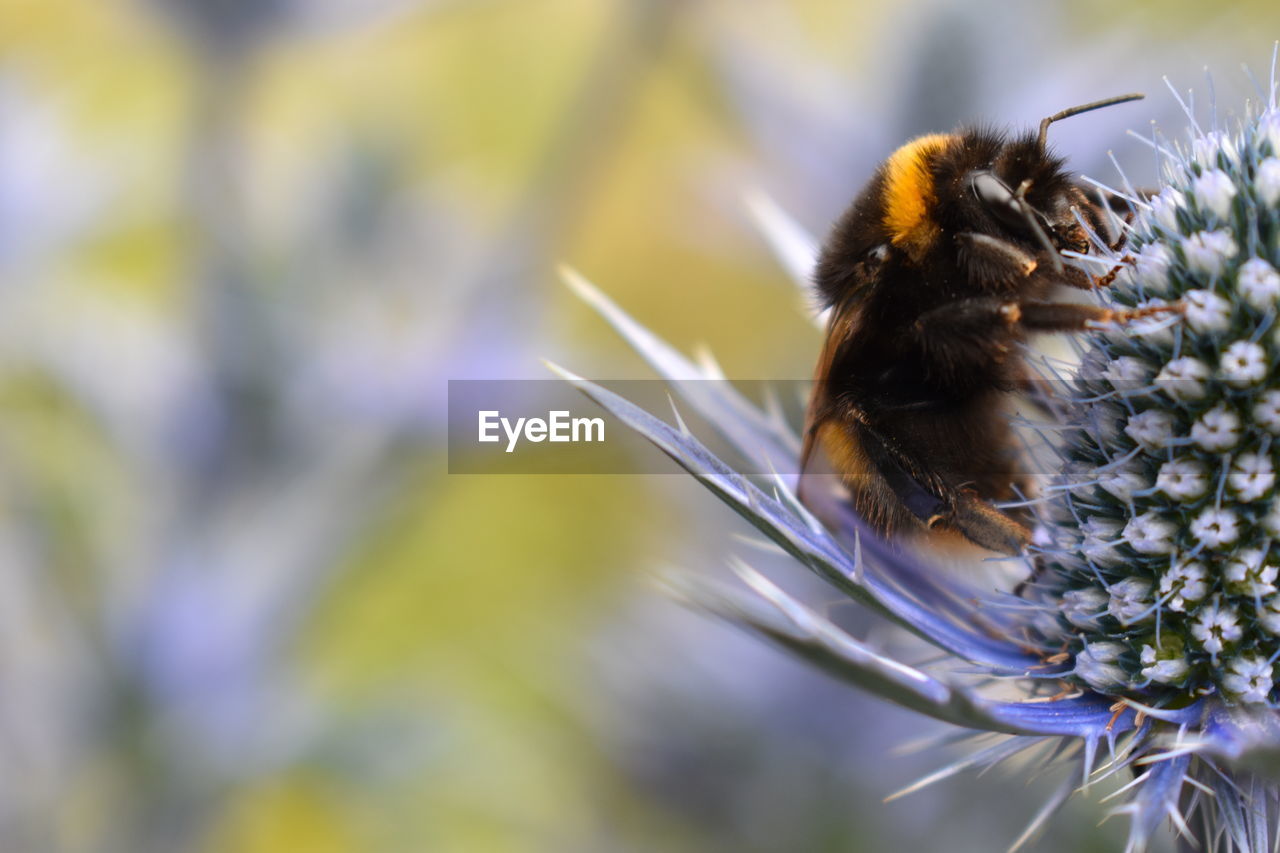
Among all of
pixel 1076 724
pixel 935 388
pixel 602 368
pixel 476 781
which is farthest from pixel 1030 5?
pixel 476 781

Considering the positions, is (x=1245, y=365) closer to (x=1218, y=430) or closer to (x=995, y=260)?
(x=1218, y=430)

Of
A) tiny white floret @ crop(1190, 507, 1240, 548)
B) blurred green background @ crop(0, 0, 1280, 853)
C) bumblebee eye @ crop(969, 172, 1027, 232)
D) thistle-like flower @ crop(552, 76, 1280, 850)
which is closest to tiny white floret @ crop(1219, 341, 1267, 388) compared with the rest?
thistle-like flower @ crop(552, 76, 1280, 850)

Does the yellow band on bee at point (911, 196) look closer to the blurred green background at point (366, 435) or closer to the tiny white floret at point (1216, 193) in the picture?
the tiny white floret at point (1216, 193)

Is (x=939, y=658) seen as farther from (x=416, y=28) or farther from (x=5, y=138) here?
(x=5, y=138)

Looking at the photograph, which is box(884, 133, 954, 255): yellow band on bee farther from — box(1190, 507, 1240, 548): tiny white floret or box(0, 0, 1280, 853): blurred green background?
box(0, 0, 1280, 853): blurred green background

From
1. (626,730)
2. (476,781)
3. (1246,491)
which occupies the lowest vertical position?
(476,781)

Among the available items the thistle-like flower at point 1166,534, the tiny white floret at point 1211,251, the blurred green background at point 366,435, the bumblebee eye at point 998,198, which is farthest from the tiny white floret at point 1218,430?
the blurred green background at point 366,435
